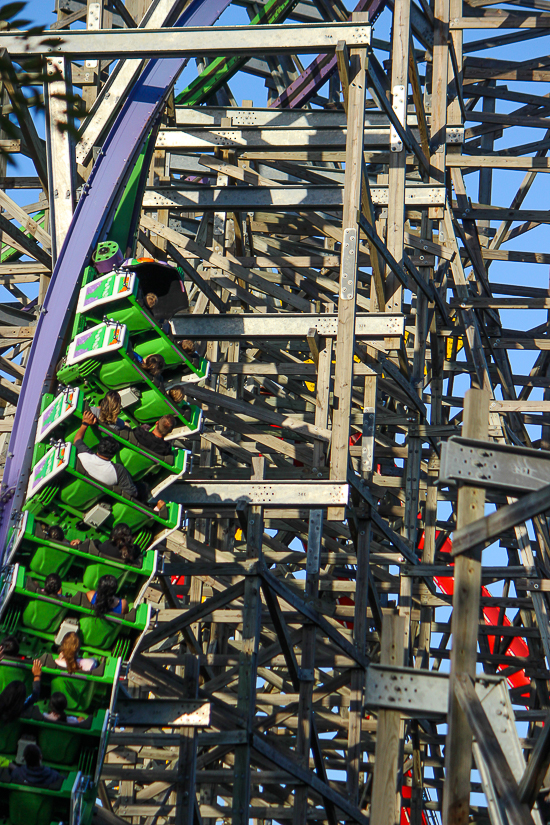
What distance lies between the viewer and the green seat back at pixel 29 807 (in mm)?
7812

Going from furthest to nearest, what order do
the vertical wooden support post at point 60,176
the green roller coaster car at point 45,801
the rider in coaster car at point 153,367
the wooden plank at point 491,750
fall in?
the vertical wooden support post at point 60,176
the rider in coaster car at point 153,367
the green roller coaster car at point 45,801
the wooden plank at point 491,750

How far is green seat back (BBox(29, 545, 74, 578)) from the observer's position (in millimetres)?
8445

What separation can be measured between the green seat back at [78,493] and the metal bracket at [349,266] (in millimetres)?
2859

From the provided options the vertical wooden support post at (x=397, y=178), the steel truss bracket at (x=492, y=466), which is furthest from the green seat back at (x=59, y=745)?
the vertical wooden support post at (x=397, y=178)

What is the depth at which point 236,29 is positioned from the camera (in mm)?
10062

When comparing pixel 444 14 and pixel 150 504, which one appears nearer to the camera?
pixel 150 504

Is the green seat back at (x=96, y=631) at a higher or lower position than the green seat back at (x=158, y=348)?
lower

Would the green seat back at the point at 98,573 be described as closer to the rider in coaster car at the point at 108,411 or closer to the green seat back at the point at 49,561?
the green seat back at the point at 49,561

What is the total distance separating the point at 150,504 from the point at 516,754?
4.50 metres

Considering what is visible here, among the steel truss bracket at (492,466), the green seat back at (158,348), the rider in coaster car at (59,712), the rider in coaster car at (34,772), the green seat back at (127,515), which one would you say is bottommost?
the rider in coaster car at (34,772)

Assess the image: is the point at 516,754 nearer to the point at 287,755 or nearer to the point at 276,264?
the point at 287,755

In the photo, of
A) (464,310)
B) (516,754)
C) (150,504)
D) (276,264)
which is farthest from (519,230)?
(516,754)

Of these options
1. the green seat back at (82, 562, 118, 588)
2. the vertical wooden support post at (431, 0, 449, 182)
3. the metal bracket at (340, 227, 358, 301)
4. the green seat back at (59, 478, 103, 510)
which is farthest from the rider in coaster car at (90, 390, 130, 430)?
the vertical wooden support post at (431, 0, 449, 182)

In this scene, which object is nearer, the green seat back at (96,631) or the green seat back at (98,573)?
the green seat back at (96,631)
